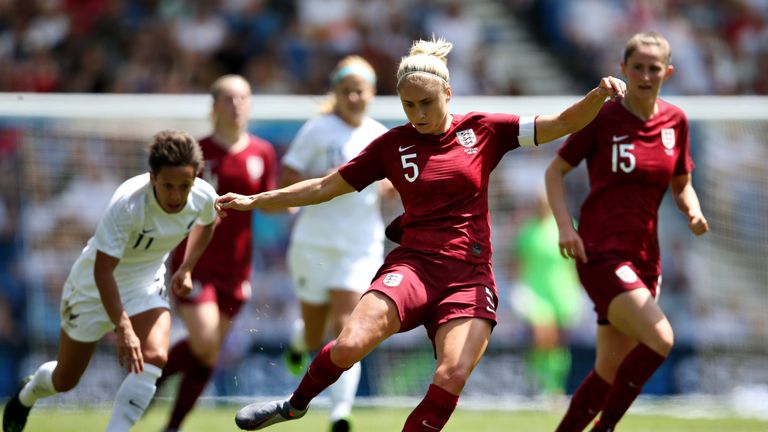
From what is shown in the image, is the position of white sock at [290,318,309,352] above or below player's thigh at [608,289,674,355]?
below

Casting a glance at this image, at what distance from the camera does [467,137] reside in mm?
5969

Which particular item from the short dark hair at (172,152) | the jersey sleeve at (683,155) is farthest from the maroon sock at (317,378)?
the jersey sleeve at (683,155)

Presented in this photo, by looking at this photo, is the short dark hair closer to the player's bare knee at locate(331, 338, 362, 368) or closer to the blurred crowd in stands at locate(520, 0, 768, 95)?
the player's bare knee at locate(331, 338, 362, 368)

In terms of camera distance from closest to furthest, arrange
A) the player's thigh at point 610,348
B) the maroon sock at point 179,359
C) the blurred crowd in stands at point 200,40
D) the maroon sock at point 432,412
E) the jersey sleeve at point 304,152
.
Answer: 1. the maroon sock at point 432,412
2. the player's thigh at point 610,348
3. the maroon sock at point 179,359
4. the jersey sleeve at point 304,152
5. the blurred crowd in stands at point 200,40

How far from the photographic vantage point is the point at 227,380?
10.8 meters

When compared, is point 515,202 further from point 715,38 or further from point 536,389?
point 715,38

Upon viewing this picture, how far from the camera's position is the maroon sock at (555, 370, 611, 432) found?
6.80 m

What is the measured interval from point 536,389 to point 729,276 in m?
2.14

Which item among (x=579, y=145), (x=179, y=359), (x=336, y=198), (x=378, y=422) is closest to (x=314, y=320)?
(x=336, y=198)

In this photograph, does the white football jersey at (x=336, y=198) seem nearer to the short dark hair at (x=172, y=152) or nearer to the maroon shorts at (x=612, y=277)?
the maroon shorts at (x=612, y=277)

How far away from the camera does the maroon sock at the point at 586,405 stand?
6.80 meters

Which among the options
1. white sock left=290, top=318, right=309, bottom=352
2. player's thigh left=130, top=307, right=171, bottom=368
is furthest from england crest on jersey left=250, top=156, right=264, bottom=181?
player's thigh left=130, top=307, right=171, bottom=368

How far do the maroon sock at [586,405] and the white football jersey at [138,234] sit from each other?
240cm

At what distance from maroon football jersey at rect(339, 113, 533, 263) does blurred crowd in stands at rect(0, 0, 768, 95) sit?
830 centimetres
